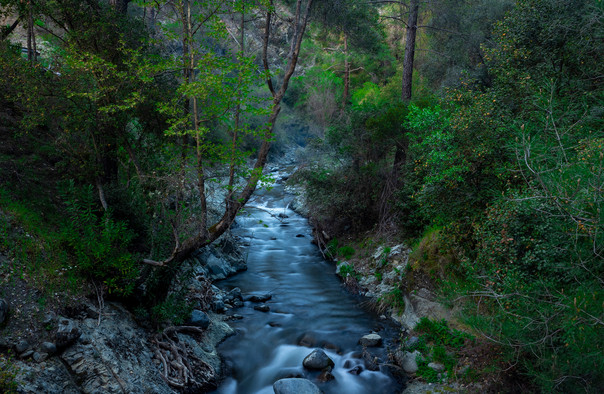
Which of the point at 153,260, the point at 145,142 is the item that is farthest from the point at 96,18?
the point at 153,260

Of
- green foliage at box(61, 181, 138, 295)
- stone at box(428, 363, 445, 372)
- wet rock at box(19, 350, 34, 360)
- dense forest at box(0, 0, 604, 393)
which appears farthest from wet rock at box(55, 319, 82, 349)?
stone at box(428, 363, 445, 372)

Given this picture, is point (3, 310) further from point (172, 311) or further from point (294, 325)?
point (294, 325)

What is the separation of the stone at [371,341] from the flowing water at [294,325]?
0.15 metres

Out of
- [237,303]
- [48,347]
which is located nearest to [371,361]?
[237,303]

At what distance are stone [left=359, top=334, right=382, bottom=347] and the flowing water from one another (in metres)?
0.15

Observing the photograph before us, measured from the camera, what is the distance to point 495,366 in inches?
239

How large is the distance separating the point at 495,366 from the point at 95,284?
6.92 metres

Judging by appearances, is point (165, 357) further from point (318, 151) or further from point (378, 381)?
point (318, 151)

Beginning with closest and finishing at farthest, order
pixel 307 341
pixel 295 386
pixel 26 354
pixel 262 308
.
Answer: pixel 26 354 → pixel 295 386 → pixel 307 341 → pixel 262 308

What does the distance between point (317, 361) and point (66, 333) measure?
→ 15.9ft

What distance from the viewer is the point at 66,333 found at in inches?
221

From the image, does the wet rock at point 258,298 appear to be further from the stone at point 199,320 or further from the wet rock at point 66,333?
the wet rock at point 66,333

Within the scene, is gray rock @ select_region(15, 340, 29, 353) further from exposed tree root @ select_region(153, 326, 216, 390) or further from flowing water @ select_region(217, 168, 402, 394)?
flowing water @ select_region(217, 168, 402, 394)

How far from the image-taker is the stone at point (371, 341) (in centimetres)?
895
